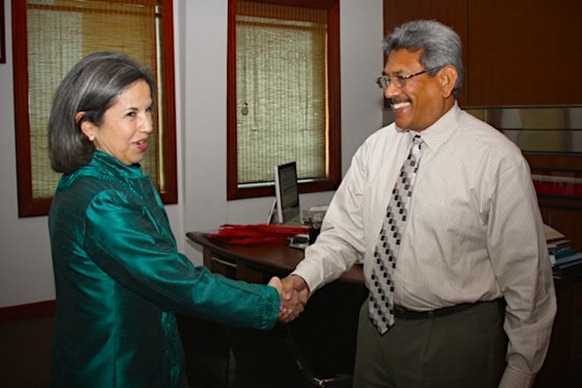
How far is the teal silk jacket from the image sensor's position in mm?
1597

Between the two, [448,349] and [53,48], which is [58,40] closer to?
[53,48]

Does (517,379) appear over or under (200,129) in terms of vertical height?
under

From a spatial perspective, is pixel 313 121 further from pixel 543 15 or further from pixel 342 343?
pixel 342 343

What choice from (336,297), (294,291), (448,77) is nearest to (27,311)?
(336,297)

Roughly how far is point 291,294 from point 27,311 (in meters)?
3.40

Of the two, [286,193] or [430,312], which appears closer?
[430,312]

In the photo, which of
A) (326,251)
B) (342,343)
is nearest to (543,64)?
(342,343)

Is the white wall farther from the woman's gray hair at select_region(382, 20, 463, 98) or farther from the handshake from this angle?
the woman's gray hair at select_region(382, 20, 463, 98)

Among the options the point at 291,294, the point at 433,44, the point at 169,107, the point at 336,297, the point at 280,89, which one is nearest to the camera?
the point at 433,44

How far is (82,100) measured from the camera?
1.62 meters

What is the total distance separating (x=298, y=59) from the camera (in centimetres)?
610

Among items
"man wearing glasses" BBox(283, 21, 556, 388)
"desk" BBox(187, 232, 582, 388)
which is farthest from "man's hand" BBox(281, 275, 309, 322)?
"desk" BBox(187, 232, 582, 388)

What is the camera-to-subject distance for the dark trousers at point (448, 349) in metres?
1.90

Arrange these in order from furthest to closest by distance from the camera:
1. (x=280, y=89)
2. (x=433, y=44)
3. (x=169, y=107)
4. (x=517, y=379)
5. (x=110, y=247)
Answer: (x=280, y=89) < (x=169, y=107) < (x=433, y=44) < (x=517, y=379) < (x=110, y=247)
